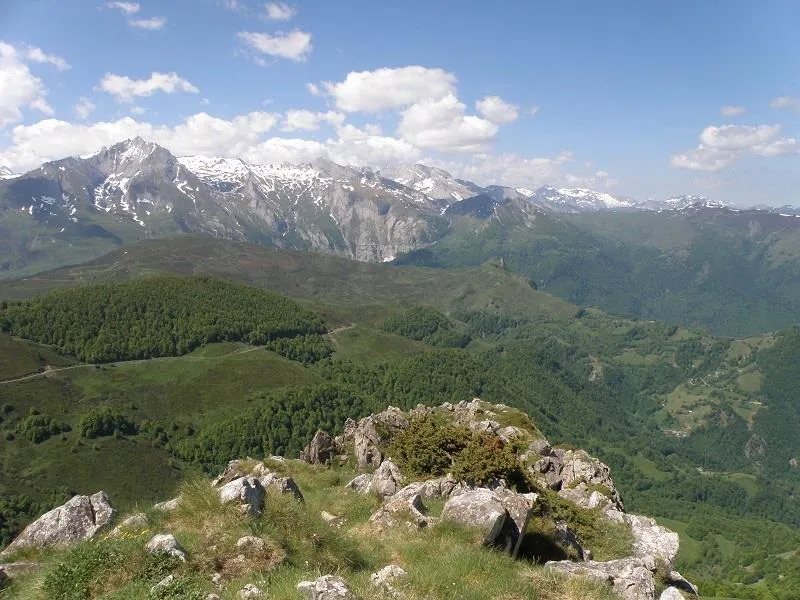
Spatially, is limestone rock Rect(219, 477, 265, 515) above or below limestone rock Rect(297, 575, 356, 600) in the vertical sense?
below

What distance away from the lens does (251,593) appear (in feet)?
39.0

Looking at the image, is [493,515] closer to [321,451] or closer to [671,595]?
[671,595]

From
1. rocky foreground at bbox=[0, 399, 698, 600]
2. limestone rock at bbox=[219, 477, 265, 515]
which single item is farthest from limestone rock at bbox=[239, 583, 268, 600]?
limestone rock at bbox=[219, 477, 265, 515]

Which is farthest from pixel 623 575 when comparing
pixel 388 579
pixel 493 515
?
pixel 388 579

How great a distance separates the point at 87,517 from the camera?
18.9m

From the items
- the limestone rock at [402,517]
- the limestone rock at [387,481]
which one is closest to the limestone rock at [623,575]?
the limestone rock at [402,517]

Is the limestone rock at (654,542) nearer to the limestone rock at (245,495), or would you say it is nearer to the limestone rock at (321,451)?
the limestone rock at (245,495)

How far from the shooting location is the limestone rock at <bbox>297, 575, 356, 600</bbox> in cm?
1146

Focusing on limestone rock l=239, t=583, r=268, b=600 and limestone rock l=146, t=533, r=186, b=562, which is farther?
limestone rock l=146, t=533, r=186, b=562

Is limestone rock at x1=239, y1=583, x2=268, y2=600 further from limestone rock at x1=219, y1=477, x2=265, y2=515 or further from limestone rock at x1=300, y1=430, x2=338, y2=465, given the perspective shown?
limestone rock at x1=300, y1=430, x2=338, y2=465

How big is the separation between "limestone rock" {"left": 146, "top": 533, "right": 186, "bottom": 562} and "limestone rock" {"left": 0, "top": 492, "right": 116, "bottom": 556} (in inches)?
242

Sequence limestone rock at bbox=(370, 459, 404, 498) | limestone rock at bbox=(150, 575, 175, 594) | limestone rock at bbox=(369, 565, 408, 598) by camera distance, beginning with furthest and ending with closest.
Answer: limestone rock at bbox=(370, 459, 404, 498)
limestone rock at bbox=(369, 565, 408, 598)
limestone rock at bbox=(150, 575, 175, 594)

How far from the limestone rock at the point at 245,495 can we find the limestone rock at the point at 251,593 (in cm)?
436

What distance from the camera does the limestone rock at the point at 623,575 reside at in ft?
55.4
